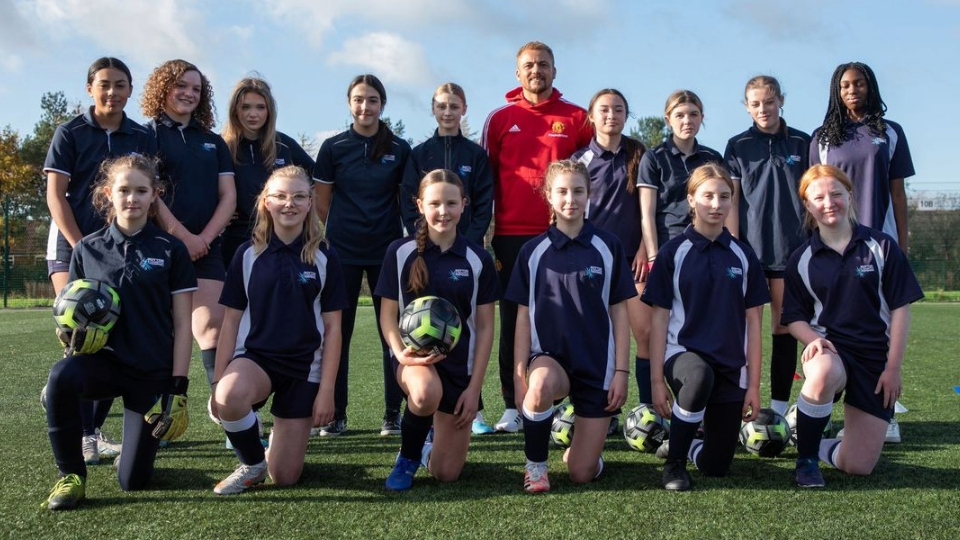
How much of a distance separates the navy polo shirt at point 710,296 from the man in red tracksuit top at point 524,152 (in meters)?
1.25

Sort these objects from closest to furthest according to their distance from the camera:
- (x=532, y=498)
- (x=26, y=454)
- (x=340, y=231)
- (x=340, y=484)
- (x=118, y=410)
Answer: (x=532, y=498)
(x=340, y=484)
(x=26, y=454)
(x=340, y=231)
(x=118, y=410)

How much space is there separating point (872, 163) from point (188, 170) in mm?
3953

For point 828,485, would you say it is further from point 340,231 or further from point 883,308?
point 340,231

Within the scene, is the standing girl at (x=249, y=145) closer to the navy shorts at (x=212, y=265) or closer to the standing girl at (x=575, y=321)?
the navy shorts at (x=212, y=265)

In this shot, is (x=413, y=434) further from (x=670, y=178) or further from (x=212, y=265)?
(x=670, y=178)

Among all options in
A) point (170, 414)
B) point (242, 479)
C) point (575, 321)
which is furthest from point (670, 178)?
point (170, 414)

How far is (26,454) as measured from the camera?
435 centimetres

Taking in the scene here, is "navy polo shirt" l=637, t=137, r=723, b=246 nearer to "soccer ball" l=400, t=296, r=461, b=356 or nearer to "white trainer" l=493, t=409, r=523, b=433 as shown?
"white trainer" l=493, t=409, r=523, b=433

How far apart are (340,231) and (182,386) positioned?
5.36 feet

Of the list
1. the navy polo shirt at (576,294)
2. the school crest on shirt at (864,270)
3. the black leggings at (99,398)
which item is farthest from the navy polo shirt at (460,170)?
the school crest on shirt at (864,270)

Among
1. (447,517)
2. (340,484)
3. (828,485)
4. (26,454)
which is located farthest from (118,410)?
(828,485)

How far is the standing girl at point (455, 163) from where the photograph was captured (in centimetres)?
500

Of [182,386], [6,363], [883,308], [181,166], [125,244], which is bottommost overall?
[6,363]

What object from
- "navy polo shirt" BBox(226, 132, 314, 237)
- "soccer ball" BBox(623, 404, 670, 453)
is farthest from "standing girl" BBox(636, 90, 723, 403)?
"navy polo shirt" BBox(226, 132, 314, 237)
